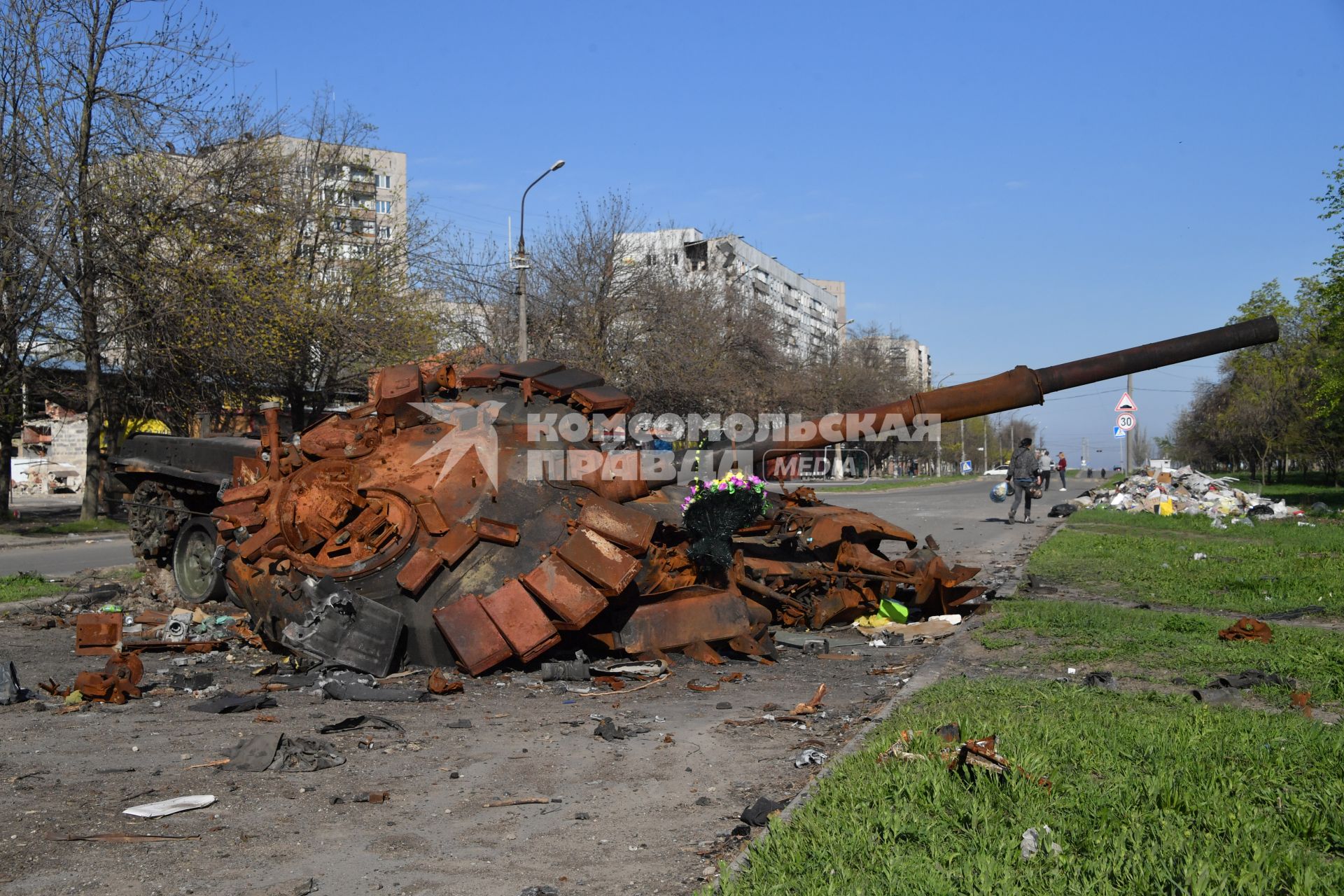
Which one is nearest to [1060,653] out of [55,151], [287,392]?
[55,151]

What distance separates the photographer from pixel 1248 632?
27.1 ft

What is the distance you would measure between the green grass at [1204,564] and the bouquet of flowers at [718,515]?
493cm

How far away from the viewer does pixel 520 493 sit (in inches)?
340

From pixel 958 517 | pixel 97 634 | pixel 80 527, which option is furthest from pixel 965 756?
pixel 80 527

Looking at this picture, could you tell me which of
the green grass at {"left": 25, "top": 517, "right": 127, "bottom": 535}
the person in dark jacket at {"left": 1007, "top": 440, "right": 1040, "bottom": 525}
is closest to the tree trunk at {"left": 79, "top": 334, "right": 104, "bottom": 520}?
the green grass at {"left": 25, "top": 517, "right": 127, "bottom": 535}

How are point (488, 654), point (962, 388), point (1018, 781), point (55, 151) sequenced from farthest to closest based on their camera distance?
point (55, 151) < point (962, 388) < point (488, 654) < point (1018, 781)

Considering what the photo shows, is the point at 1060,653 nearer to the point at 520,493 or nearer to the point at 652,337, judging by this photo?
the point at 520,493

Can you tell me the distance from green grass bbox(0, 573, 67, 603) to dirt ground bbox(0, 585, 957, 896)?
4.26m

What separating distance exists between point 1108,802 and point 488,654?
4.42 meters

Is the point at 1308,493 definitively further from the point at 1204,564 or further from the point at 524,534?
the point at 524,534

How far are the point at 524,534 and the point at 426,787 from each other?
3083 mm

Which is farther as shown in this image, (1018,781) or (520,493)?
(520,493)

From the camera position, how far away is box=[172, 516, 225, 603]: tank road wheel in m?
11.1

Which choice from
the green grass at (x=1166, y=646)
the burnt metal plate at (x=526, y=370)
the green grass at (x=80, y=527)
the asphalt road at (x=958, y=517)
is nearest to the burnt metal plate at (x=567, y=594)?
the burnt metal plate at (x=526, y=370)
